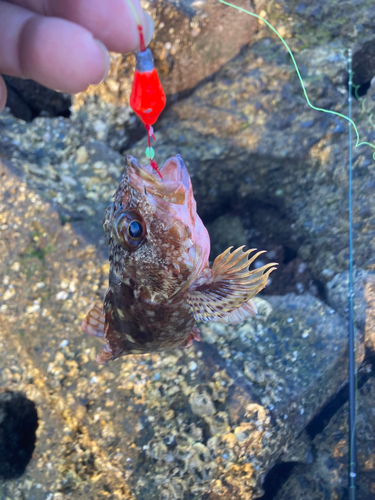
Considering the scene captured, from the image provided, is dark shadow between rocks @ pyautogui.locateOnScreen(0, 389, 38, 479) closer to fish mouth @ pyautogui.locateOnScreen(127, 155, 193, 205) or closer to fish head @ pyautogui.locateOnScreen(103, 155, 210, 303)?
fish head @ pyautogui.locateOnScreen(103, 155, 210, 303)

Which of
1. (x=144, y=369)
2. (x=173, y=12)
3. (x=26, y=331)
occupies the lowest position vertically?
(x=26, y=331)

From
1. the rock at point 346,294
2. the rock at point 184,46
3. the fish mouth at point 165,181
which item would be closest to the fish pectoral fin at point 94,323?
the fish mouth at point 165,181

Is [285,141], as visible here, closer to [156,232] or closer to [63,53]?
[156,232]

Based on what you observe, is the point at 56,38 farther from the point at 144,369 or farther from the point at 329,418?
the point at 329,418

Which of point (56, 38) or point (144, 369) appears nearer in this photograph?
point (56, 38)

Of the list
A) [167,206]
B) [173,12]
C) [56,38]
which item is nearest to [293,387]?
[167,206]

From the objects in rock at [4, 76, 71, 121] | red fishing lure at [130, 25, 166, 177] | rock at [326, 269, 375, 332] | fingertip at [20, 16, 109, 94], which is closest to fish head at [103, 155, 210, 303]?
red fishing lure at [130, 25, 166, 177]

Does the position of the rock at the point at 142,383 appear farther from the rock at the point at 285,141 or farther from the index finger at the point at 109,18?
the index finger at the point at 109,18
